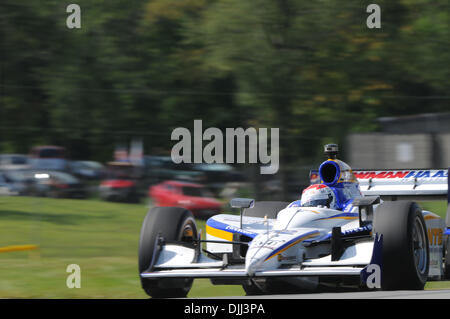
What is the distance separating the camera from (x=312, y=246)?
6914mm

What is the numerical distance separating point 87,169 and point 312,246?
25.2 feet

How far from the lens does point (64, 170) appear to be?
1341cm

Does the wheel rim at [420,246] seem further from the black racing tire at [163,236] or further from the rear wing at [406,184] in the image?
the black racing tire at [163,236]

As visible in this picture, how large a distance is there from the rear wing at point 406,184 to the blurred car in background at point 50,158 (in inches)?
238

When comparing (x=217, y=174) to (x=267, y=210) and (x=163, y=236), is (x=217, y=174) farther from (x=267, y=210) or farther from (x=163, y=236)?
(x=163, y=236)

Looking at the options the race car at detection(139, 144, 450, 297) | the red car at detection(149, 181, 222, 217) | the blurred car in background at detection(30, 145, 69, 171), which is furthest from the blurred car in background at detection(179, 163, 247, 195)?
the race car at detection(139, 144, 450, 297)

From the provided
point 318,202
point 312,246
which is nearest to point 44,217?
point 318,202

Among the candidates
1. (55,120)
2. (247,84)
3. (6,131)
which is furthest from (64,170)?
(247,84)

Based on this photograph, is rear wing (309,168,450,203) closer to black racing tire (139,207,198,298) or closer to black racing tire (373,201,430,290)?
black racing tire (373,201,430,290)

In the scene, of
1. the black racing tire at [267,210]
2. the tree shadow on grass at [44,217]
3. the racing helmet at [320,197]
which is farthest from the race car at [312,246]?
the tree shadow on grass at [44,217]

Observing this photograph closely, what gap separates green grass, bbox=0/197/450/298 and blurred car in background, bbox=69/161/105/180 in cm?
59

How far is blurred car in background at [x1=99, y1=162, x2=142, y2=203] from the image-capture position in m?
13.6

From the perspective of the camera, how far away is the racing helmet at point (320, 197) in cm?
758
